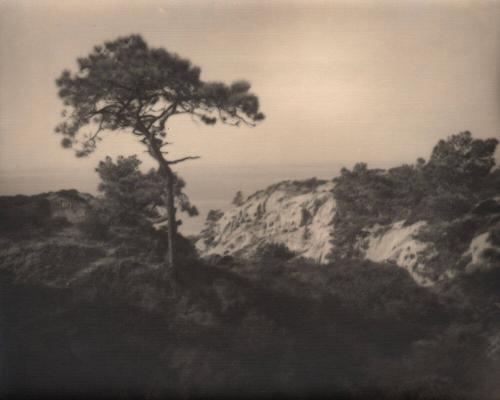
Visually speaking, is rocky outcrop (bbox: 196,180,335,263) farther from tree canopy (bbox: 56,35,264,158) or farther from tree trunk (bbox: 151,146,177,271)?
tree canopy (bbox: 56,35,264,158)

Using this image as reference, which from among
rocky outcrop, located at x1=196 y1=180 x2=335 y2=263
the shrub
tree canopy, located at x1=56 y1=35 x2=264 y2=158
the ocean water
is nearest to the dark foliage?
rocky outcrop, located at x1=196 y1=180 x2=335 y2=263

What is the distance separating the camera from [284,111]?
20.5ft

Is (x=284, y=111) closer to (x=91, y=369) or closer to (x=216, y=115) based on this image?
(x=216, y=115)

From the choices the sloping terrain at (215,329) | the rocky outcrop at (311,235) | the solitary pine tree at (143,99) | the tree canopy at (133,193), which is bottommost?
the sloping terrain at (215,329)

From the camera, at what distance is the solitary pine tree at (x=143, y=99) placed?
6.06 meters

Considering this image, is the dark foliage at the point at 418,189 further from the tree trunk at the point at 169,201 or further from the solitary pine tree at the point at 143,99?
the tree trunk at the point at 169,201

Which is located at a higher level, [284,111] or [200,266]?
[284,111]

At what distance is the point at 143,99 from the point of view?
614 cm

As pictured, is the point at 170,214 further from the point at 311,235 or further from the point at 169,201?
the point at 311,235

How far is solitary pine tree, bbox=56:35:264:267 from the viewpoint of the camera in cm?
606

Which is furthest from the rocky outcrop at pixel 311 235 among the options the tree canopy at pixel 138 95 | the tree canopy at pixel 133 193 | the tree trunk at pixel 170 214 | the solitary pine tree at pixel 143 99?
the tree canopy at pixel 138 95

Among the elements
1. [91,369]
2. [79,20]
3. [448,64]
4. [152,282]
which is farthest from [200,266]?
[448,64]

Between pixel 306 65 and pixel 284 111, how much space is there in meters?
0.58

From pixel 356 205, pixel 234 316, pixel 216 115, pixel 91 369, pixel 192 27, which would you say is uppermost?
pixel 192 27
